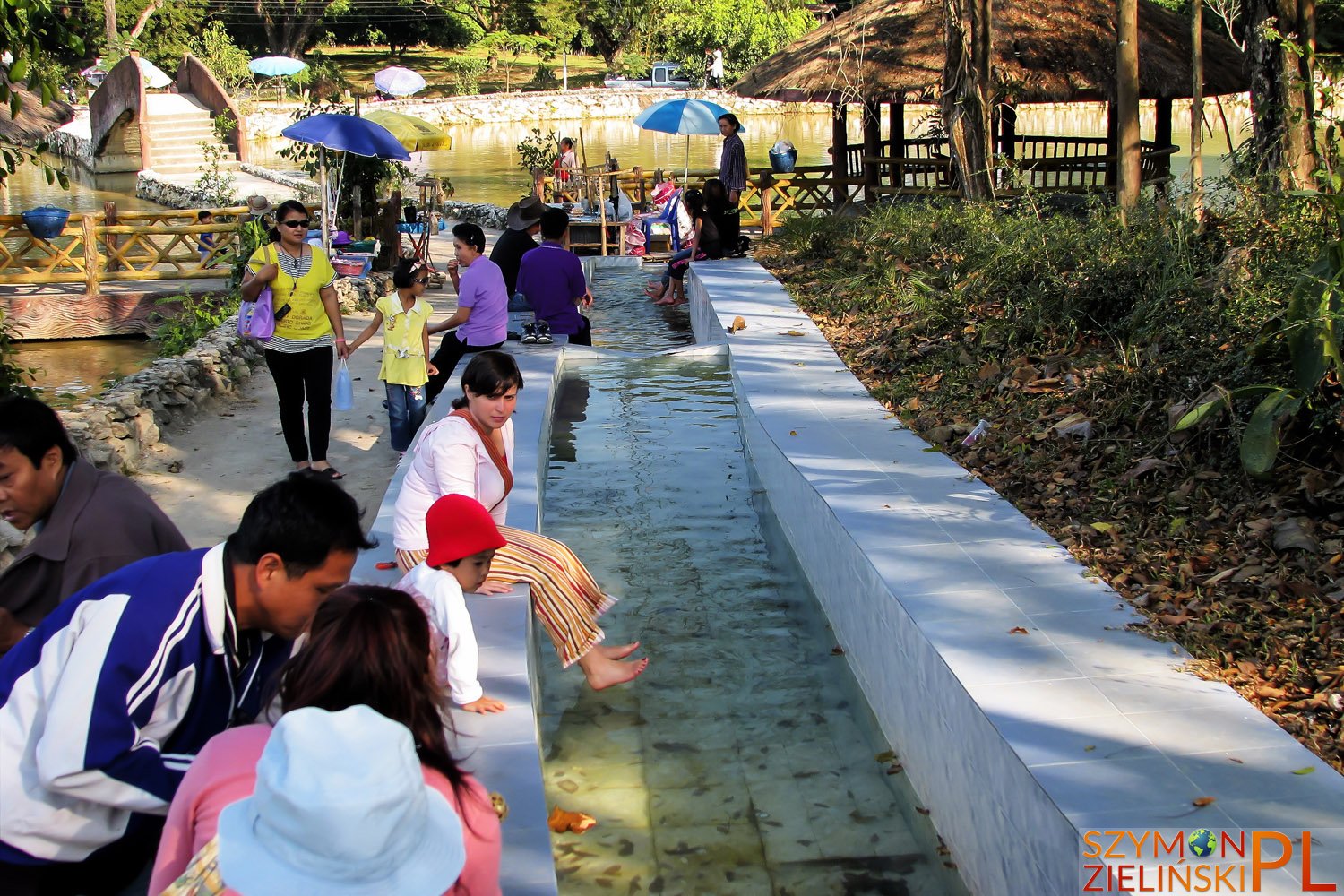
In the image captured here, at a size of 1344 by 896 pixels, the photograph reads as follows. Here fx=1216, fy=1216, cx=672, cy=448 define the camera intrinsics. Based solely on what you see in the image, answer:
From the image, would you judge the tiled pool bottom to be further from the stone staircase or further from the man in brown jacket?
the stone staircase

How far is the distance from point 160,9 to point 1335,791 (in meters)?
56.0

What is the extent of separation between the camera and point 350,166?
17031 mm

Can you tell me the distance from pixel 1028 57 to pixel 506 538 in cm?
1503

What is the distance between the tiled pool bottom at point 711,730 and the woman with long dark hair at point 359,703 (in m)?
1.79

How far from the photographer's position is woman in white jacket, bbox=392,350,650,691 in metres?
4.97

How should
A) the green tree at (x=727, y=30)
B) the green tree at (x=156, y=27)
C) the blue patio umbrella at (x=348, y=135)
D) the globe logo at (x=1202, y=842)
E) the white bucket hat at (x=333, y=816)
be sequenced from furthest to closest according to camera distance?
the green tree at (x=727, y=30)
the green tree at (x=156, y=27)
the blue patio umbrella at (x=348, y=135)
the globe logo at (x=1202, y=842)
the white bucket hat at (x=333, y=816)

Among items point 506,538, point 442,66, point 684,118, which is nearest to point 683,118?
point 684,118

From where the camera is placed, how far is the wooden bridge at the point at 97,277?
16.4 m

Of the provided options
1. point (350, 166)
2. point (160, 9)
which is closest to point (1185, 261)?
point (350, 166)

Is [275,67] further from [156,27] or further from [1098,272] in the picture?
[1098,272]

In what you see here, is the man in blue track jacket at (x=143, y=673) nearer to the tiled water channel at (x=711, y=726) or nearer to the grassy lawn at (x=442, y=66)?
the tiled water channel at (x=711, y=726)

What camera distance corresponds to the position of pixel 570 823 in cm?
446

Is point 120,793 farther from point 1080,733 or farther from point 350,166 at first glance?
point 350,166

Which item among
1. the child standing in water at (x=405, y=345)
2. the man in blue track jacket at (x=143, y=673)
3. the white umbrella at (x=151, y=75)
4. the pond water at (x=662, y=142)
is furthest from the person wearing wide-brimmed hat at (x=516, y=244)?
the white umbrella at (x=151, y=75)
